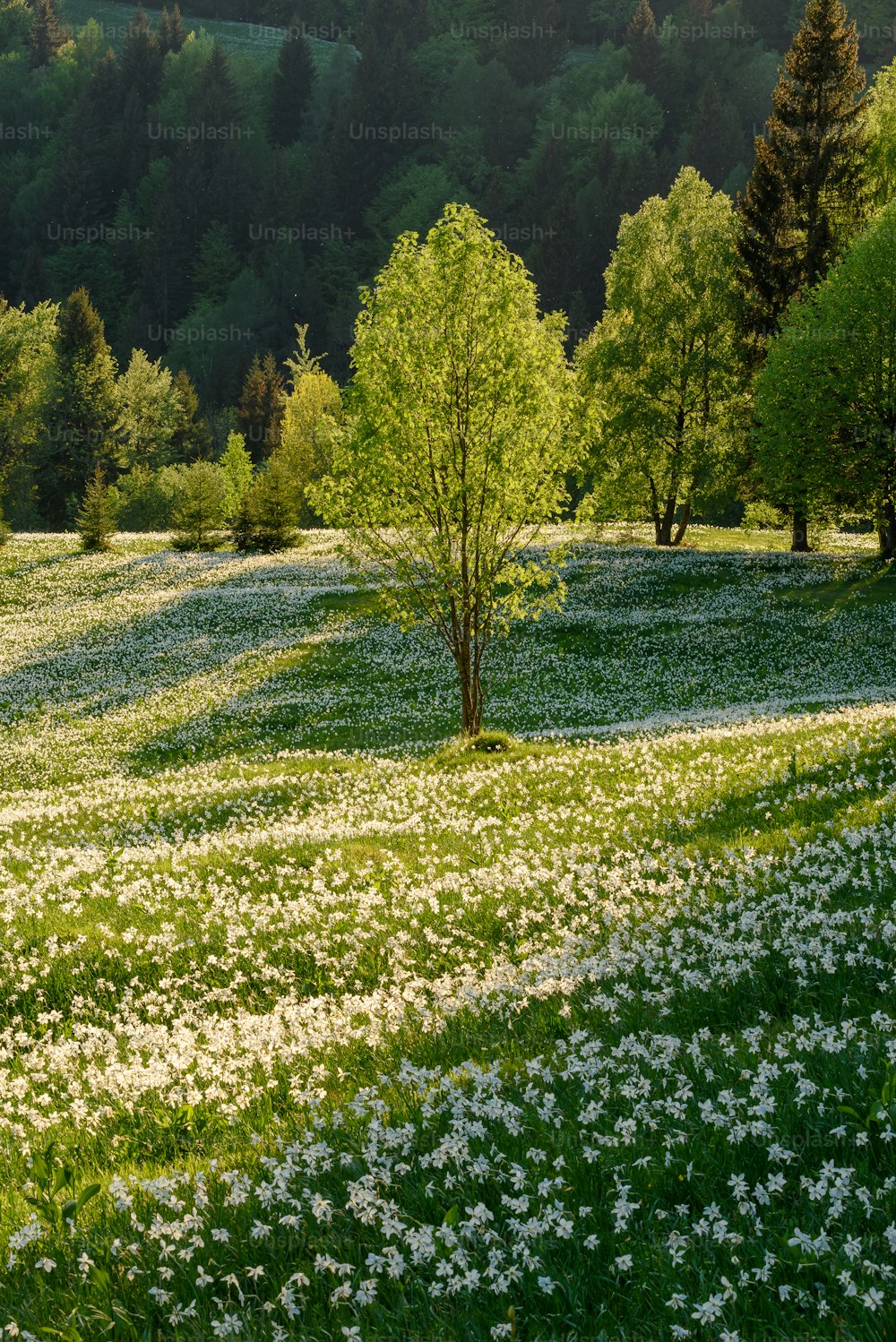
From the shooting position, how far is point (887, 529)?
Answer: 46906 mm

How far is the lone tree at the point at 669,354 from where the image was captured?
5128 centimetres

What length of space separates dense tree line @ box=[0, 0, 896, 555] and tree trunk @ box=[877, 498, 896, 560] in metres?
0.34

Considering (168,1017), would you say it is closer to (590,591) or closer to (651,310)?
(590,591)

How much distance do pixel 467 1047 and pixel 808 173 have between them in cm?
5529

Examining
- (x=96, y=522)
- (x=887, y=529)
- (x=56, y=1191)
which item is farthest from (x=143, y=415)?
(x=56, y=1191)

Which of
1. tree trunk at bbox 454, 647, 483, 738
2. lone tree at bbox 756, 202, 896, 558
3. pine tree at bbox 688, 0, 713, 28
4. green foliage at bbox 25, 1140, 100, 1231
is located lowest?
green foliage at bbox 25, 1140, 100, 1231

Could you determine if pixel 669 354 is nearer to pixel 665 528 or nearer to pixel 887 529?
pixel 665 528

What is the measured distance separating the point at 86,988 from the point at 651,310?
168 feet

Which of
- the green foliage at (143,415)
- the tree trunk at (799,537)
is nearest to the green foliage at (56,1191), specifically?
the tree trunk at (799,537)

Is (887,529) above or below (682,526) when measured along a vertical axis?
below

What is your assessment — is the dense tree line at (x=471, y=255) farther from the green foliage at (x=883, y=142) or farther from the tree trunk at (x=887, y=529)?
the tree trunk at (x=887, y=529)

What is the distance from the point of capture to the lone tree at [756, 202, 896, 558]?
4022 cm

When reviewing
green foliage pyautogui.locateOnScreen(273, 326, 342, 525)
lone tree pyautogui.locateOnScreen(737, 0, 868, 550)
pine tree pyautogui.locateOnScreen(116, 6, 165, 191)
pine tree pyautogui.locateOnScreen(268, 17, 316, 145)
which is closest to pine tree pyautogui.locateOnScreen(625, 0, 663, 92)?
pine tree pyautogui.locateOnScreen(268, 17, 316, 145)

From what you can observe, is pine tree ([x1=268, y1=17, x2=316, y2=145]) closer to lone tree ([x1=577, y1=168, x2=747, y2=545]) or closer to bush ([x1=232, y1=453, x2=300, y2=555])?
bush ([x1=232, y1=453, x2=300, y2=555])
